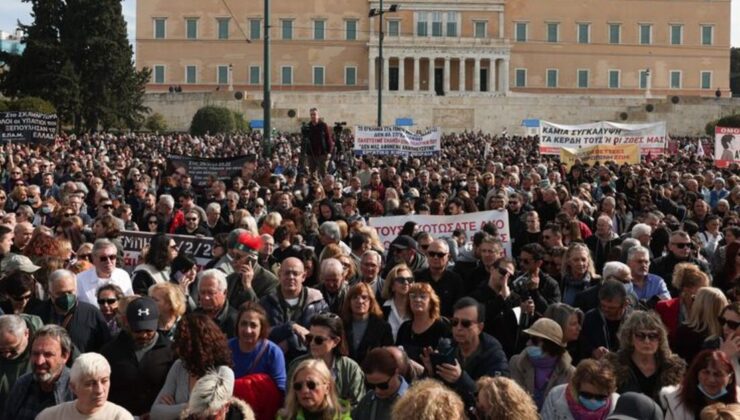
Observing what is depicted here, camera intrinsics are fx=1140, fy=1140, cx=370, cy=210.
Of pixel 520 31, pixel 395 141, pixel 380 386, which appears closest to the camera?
pixel 380 386

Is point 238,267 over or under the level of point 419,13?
under

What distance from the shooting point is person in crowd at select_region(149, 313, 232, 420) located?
220 inches

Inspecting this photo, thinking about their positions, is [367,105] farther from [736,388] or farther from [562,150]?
[736,388]

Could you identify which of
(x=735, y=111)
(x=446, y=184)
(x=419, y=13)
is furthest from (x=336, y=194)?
(x=419, y=13)

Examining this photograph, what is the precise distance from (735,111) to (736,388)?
6457 cm

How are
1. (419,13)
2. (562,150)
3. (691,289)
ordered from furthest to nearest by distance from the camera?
(419,13)
(562,150)
(691,289)

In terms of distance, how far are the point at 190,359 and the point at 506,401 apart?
1680 millimetres

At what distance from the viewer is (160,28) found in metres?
74.8

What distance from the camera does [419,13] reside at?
245 feet

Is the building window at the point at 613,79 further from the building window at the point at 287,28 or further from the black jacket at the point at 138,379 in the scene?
the black jacket at the point at 138,379

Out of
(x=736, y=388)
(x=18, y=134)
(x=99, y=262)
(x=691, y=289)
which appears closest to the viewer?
(x=736, y=388)

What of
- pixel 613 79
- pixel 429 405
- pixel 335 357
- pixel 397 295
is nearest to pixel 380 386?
pixel 335 357

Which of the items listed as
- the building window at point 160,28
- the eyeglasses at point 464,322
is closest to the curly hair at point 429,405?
the eyeglasses at point 464,322

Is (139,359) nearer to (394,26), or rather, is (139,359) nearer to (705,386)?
(705,386)
